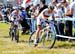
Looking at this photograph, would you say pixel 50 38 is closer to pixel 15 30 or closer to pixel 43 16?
pixel 43 16

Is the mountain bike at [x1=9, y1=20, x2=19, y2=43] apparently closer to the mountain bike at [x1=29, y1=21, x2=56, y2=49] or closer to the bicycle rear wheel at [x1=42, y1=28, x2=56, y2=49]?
the mountain bike at [x1=29, y1=21, x2=56, y2=49]

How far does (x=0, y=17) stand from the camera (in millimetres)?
37656

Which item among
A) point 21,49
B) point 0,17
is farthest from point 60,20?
point 0,17

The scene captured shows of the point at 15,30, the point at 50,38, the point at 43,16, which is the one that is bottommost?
the point at 50,38

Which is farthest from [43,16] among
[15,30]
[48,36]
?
[15,30]

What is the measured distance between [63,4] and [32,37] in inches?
100

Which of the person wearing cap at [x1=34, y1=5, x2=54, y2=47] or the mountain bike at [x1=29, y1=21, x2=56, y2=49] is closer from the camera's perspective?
the mountain bike at [x1=29, y1=21, x2=56, y2=49]

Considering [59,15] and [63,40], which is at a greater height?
[59,15]

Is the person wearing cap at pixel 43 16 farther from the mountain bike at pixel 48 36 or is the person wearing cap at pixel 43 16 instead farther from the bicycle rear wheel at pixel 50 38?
the bicycle rear wheel at pixel 50 38

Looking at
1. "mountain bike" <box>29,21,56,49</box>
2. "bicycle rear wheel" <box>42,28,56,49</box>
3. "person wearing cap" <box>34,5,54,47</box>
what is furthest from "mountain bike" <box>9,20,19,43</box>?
"bicycle rear wheel" <box>42,28,56,49</box>

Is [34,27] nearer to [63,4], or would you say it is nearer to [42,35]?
[63,4]

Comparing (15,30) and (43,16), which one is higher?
(43,16)

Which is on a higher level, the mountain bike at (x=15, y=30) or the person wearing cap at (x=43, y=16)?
the person wearing cap at (x=43, y=16)

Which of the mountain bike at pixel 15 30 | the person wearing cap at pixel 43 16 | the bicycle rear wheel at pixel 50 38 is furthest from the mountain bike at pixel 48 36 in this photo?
the mountain bike at pixel 15 30
